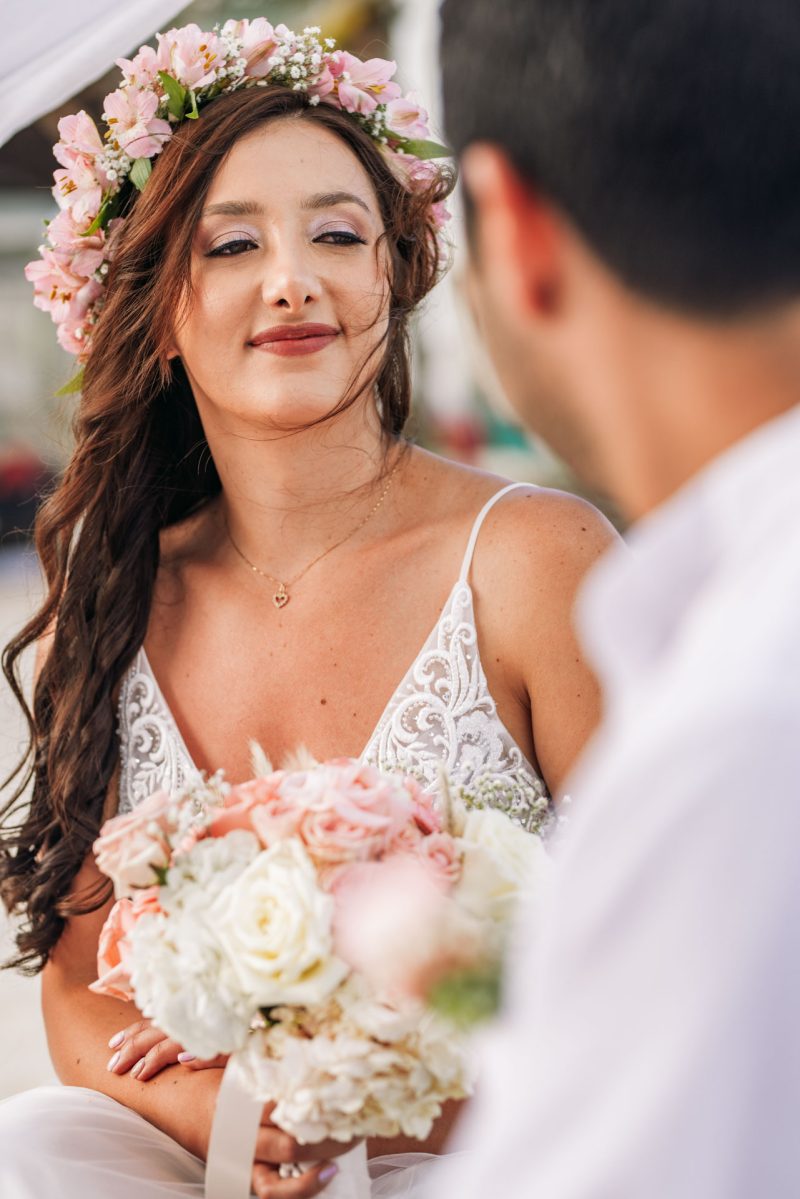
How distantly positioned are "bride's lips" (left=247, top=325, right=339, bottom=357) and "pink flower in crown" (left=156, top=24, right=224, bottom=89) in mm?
601

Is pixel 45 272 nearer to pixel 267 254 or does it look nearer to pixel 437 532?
pixel 267 254

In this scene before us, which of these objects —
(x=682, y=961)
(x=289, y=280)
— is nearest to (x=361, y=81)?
(x=289, y=280)

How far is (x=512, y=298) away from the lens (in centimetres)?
127

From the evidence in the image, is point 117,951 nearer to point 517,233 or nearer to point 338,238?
point 517,233

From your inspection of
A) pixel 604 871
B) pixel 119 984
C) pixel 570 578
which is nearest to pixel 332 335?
pixel 570 578

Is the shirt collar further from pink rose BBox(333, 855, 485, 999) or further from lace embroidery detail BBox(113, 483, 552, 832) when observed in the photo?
lace embroidery detail BBox(113, 483, 552, 832)

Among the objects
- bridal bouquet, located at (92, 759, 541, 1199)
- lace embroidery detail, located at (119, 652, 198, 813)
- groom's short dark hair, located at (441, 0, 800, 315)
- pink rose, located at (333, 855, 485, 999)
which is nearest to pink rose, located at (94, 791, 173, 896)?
bridal bouquet, located at (92, 759, 541, 1199)

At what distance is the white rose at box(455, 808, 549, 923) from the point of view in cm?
155

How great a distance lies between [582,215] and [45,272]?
2196 mm

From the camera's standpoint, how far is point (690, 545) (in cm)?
108

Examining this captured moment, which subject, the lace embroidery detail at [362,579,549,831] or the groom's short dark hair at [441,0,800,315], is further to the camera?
the lace embroidery detail at [362,579,549,831]

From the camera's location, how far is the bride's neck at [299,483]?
9.50 ft

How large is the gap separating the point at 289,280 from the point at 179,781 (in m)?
1.05

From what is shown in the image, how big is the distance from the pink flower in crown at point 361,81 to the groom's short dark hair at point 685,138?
Result: 1.84 metres
